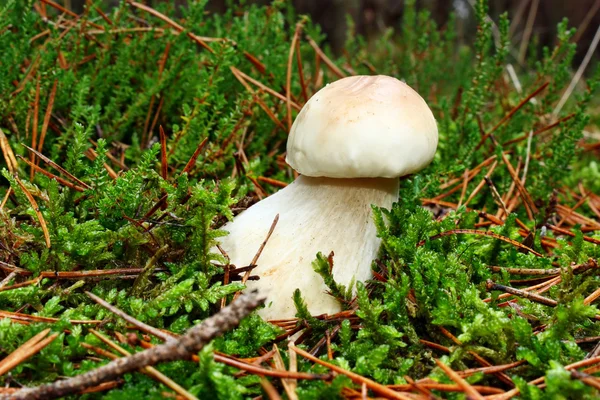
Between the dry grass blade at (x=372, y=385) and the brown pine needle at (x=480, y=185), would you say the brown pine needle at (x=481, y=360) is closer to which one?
the dry grass blade at (x=372, y=385)

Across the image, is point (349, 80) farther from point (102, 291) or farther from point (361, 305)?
point (102, 291)

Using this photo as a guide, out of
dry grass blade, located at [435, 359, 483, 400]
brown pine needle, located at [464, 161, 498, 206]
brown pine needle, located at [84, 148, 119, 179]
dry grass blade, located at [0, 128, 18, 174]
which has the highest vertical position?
dry grass blade, located at [0, 128, 18, 174]

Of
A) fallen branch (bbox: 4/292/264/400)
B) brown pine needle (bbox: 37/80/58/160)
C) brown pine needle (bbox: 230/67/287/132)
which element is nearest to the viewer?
fallen branch (bbox: 4/292/264/400)

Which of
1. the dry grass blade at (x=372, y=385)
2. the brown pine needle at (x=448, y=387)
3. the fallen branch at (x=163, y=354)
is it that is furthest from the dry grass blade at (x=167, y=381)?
the brown pine needle at (x=448, y=387)

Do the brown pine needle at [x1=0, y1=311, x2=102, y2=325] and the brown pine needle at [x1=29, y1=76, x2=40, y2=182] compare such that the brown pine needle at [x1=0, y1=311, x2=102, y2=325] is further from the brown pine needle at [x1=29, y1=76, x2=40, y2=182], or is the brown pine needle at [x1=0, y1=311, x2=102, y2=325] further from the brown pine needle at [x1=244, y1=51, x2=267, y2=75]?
the brown pine needle at [x1=244, y1=51, x2=267, y2=75]

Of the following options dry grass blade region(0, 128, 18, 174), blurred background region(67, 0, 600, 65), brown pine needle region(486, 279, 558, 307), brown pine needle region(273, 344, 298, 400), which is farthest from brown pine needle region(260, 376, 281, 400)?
blurred background region(67, 0, 600, 65)

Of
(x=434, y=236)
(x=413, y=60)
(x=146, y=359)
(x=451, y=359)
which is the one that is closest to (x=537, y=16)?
(x=413, y=60)
